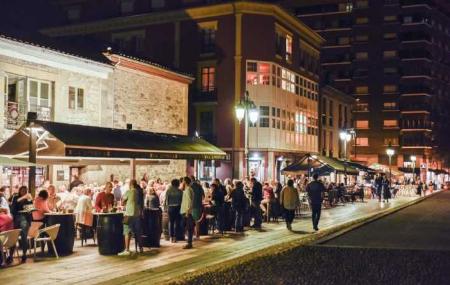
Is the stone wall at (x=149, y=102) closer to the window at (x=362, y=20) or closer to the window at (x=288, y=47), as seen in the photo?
the window at (x=288, y=47)

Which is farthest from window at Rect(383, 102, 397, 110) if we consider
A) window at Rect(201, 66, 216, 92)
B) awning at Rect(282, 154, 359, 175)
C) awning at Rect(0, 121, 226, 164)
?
awning at Rect(0, 121, 226, 164)

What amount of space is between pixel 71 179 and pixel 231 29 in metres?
20.4

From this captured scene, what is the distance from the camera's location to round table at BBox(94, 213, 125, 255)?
13688mm

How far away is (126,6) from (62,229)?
1355 inches

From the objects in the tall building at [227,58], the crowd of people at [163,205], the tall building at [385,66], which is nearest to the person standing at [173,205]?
the crowd of people at [163,205]

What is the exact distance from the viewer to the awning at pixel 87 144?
16.9 meters

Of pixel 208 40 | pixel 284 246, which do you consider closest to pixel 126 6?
pixel 208 40

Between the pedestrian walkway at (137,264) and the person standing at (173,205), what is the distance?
1.43 ft

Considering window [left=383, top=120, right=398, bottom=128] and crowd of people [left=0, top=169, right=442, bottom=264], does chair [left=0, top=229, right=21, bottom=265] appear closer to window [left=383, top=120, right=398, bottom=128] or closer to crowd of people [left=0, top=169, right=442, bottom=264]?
crowd of people [left=0, top=169, right=442, bottom=264]

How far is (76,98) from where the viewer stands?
2398 centimetres

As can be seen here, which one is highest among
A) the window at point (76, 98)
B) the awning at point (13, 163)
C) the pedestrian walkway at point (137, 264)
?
the window at point (76, 98)

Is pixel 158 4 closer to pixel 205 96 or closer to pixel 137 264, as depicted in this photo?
pixel 205 96

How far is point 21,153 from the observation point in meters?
17.7

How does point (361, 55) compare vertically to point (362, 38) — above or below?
below
